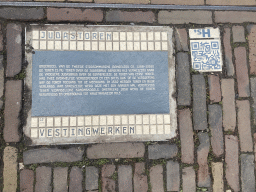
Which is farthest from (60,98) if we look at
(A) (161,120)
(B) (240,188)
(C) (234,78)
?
(B) (240,188)

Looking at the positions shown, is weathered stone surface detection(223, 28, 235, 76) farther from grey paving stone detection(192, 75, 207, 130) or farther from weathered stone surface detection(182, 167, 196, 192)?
weathered stone surface detection(182, 167, 196, 192)

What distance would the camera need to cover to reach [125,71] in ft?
6.84

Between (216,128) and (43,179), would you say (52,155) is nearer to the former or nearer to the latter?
(43,179)

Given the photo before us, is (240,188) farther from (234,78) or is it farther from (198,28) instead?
(198,28)

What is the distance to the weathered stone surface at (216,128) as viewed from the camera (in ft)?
6.89

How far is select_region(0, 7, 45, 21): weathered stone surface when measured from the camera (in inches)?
81.3

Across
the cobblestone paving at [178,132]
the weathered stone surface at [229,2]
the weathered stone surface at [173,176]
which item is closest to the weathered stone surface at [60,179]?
the cobblestone paving at [178,132]

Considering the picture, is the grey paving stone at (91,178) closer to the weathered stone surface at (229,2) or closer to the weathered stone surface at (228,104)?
the weathered stone surface at (228,104)

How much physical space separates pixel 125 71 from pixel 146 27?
62 centimetres

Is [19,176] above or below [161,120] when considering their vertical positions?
below

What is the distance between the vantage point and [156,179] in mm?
2051

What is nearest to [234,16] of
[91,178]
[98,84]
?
[98,84]

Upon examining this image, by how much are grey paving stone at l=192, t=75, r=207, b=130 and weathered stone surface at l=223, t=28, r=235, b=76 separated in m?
0.36

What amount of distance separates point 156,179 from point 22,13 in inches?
100
